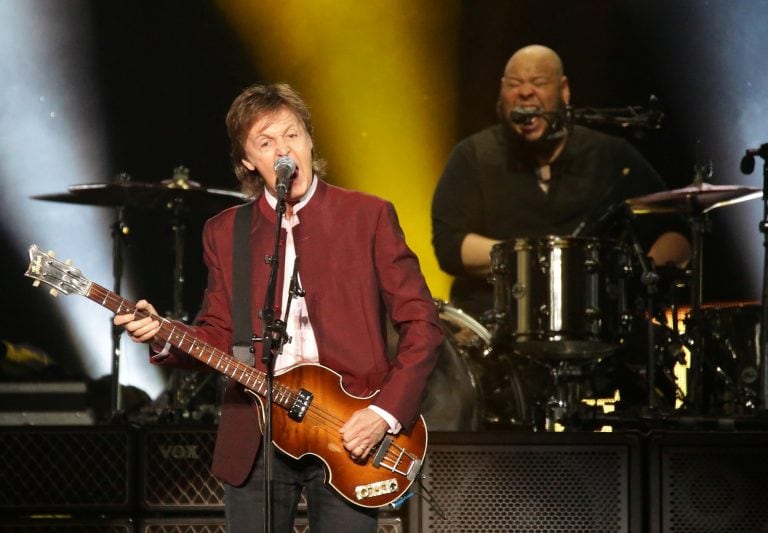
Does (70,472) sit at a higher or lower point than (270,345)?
lower

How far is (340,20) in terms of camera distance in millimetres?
7910

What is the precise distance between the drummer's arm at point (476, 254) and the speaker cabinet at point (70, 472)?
297 centimetres

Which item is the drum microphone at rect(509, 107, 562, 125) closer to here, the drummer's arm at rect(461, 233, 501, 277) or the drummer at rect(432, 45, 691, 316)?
the drummer at rect(432, 45, 691, 316)

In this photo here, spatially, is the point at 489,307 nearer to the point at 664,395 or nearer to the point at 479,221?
the point at 479,221

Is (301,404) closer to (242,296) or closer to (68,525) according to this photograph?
(242,296)

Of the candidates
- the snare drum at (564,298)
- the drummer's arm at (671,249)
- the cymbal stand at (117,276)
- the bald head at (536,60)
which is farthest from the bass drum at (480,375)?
the cymbal stand at (117,276)

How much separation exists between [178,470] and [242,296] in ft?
5.77

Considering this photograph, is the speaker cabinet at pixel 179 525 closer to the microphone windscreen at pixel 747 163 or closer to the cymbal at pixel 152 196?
the cymbal at pixel 152 196

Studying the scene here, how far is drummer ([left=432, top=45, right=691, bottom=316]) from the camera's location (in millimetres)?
7246

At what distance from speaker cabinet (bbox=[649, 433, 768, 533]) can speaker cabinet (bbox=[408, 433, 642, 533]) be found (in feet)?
0.34

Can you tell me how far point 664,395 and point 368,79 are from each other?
9.98 feet

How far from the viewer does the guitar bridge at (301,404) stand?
3330 millimetres

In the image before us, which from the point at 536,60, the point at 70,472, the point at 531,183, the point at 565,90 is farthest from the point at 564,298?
the point at 70,472

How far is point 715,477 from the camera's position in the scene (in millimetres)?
4652
